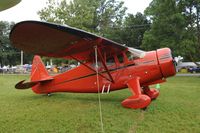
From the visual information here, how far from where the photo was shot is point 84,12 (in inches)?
1246

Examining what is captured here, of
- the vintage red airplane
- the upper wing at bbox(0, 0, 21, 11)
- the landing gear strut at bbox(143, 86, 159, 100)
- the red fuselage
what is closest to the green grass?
the landing gear strut at bbox(143, 86, 159, 100)

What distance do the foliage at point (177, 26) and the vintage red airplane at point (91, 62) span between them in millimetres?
16529

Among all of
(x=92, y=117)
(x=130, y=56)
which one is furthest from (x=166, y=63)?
(x=92, y=117)

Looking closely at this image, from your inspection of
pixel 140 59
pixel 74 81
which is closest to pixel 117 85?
pixel 140 59

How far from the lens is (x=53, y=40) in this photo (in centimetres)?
692

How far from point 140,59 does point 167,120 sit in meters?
2.82

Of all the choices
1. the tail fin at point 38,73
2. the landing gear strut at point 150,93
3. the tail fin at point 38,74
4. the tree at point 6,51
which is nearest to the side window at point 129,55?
the landing gear strut at point 150,93

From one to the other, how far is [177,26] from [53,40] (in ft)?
68.9

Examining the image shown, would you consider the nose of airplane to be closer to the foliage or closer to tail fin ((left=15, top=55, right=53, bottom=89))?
tail fin ((left=15, top=55, right=53, bottom=89))

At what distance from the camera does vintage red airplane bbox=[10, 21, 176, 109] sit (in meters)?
6.51

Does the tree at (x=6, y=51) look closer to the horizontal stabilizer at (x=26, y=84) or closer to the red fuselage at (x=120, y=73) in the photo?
the horizontal stabilizer at (x=26, y=84)

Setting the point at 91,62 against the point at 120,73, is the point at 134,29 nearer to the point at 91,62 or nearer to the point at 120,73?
the point at 91,62

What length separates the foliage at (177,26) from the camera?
25.0 m

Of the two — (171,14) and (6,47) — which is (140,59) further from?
(6,47)
